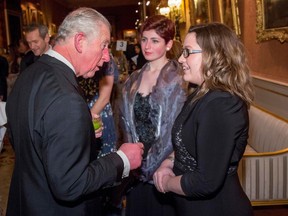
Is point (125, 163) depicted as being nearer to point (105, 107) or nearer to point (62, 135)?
point (62, 135)

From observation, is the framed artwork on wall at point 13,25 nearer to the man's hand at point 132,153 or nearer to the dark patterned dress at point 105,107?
the dark patterned dress at point 105,107

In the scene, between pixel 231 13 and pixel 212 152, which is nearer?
pixel 212 152

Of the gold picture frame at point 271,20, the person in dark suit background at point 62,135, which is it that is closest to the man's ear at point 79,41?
the person in dark suit background at point 62,135

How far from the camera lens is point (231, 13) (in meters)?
5.43

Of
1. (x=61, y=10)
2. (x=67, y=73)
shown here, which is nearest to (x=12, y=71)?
(x=67, y=73)

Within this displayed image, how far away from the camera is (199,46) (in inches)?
64.2

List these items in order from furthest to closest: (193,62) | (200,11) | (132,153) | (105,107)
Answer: (200,11)
(105,107)
(193,62)
(132,153)

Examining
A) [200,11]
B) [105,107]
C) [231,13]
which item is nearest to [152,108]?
[105,107]

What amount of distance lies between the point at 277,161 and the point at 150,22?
1.57 m

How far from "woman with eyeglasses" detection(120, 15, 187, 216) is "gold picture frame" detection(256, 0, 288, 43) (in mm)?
1573

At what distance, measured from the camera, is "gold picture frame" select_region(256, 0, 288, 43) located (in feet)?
12.1

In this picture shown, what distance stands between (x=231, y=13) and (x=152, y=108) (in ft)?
11.3

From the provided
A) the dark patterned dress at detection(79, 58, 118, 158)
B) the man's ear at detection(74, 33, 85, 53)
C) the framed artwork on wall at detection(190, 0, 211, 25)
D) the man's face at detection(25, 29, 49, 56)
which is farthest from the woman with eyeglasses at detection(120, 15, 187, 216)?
the framed artwork on wall at detection(190, 0, 211, 25)

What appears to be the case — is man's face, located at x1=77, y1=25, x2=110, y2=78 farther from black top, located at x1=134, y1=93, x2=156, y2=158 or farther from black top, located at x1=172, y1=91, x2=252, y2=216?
black top, located at x1=134, y1=93, x2=156, y2=158
